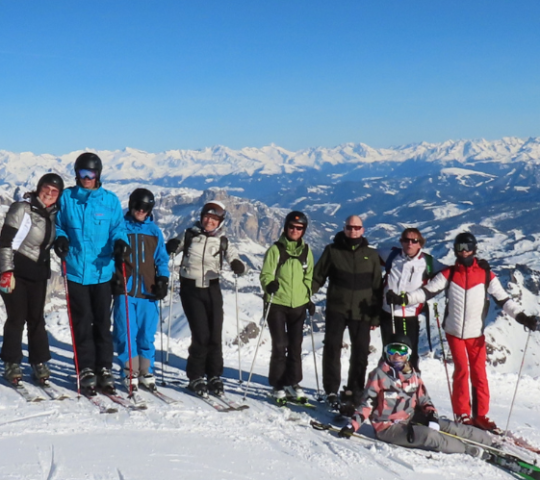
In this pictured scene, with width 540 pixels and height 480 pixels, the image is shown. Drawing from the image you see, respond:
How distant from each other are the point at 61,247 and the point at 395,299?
489 cm

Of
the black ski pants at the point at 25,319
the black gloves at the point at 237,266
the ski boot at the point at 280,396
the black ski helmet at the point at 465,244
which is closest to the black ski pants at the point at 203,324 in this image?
the black gloves at the point at 237,266

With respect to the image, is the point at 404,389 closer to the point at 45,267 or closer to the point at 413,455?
the point at 413,455

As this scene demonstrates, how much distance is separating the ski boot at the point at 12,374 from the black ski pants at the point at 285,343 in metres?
3.80

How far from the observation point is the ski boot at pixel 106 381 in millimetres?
7844

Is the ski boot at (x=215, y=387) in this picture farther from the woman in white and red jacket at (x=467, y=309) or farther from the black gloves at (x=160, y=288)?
the woman in white and red jacket at (x=467, y=309)

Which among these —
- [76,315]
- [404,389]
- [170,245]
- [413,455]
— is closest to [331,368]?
[404,389]

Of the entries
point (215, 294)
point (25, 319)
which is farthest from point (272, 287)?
point (25, 319)

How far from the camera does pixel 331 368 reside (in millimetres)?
8508

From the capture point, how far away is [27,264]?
7.46m

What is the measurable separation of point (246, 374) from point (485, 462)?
5.68 m

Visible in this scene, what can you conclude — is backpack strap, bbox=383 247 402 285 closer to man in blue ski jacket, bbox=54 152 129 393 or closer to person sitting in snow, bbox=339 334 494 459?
person sitting in snow, bbox=339 334 494 459

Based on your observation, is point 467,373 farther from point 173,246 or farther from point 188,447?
point 173,246

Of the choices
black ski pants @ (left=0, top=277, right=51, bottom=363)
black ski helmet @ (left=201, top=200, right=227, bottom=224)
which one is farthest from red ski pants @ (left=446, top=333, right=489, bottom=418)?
black ski pants @ (left=0, top=277, right=51, bottom=363)

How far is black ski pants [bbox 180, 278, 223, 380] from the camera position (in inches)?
326
